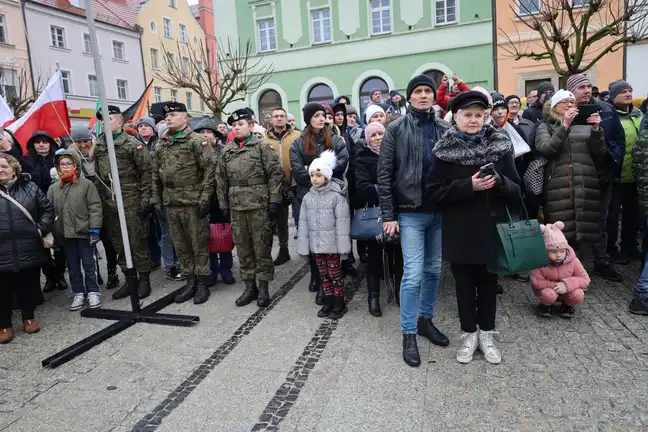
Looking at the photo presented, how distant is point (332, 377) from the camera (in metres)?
3.50

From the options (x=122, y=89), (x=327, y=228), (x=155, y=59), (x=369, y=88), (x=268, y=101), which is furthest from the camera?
(x=155, y=59)

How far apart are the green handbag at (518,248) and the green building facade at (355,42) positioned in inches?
802

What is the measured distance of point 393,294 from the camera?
5.09 metres

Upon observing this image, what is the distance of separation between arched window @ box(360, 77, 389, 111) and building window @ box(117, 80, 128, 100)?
59.8 feet

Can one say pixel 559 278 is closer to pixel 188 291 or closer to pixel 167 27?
pixel 188 291

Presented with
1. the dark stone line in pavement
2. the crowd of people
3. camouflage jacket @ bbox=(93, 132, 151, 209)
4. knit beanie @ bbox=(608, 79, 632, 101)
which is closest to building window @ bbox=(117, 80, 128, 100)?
the crowd of people

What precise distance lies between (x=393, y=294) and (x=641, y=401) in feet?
8.16

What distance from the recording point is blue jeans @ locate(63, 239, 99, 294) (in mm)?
5461

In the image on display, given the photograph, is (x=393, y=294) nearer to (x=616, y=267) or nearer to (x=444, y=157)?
(x=444, y=157)

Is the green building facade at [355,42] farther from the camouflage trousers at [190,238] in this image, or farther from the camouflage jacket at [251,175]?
the camouflage trousers at [190,238]

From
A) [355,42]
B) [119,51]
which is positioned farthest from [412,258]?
[119,51]

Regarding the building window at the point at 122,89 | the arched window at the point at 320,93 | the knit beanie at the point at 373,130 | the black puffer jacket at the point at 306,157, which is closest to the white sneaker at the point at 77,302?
the black puffer jacket at the point at 306,157

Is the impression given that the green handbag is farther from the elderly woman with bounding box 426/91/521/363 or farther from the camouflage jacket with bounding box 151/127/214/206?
the camouflage jacket with bounding box 151/127/214/206

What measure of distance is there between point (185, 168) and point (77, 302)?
6.63 feet
